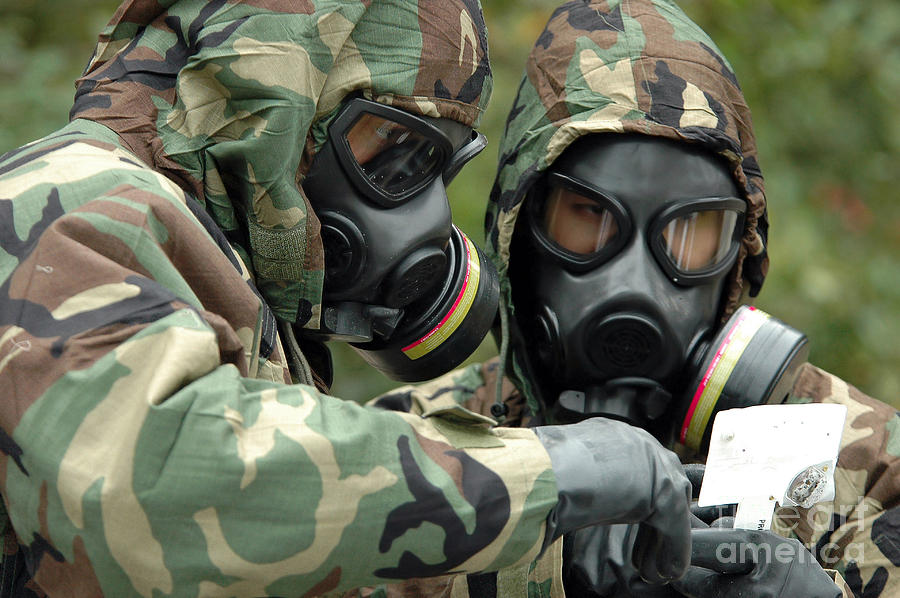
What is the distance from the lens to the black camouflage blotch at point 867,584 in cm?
255

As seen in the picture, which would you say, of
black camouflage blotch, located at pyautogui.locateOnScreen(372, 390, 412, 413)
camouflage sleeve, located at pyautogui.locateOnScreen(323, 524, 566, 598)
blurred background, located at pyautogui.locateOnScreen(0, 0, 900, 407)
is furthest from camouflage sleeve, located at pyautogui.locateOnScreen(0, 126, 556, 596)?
blurred background, located at pyautogui.locateOnScreen(0, 0, 900, 407)

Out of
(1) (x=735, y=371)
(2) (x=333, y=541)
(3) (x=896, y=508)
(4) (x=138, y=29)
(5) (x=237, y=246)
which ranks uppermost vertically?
(4) (x=138, y=29)

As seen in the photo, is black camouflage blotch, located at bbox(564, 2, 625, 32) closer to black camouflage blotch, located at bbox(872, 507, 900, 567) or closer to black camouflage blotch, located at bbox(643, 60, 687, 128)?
black camouflage blotch, located at bbox(643, 60, 687, 128)

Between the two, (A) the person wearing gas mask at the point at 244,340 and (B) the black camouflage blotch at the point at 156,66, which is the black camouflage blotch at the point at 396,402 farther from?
(B) the black camouflage blotch at the point at 156,66

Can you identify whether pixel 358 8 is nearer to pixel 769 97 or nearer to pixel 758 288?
pixel 758 288

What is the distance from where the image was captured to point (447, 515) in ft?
5.22

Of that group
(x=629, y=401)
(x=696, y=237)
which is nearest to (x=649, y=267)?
(x=696, y=237)

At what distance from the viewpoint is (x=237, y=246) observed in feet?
7.01

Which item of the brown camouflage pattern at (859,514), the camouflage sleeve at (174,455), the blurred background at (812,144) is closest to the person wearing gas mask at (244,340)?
the camouflage sleeve at (174,455)

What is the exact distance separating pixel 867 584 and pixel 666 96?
147 cm

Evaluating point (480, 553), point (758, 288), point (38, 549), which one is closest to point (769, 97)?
point (758, 288)

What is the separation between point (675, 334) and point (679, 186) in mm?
436

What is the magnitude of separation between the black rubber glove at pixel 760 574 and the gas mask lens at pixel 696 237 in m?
0.91

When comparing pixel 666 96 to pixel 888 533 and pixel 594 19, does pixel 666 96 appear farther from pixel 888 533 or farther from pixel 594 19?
pixel 888 533
